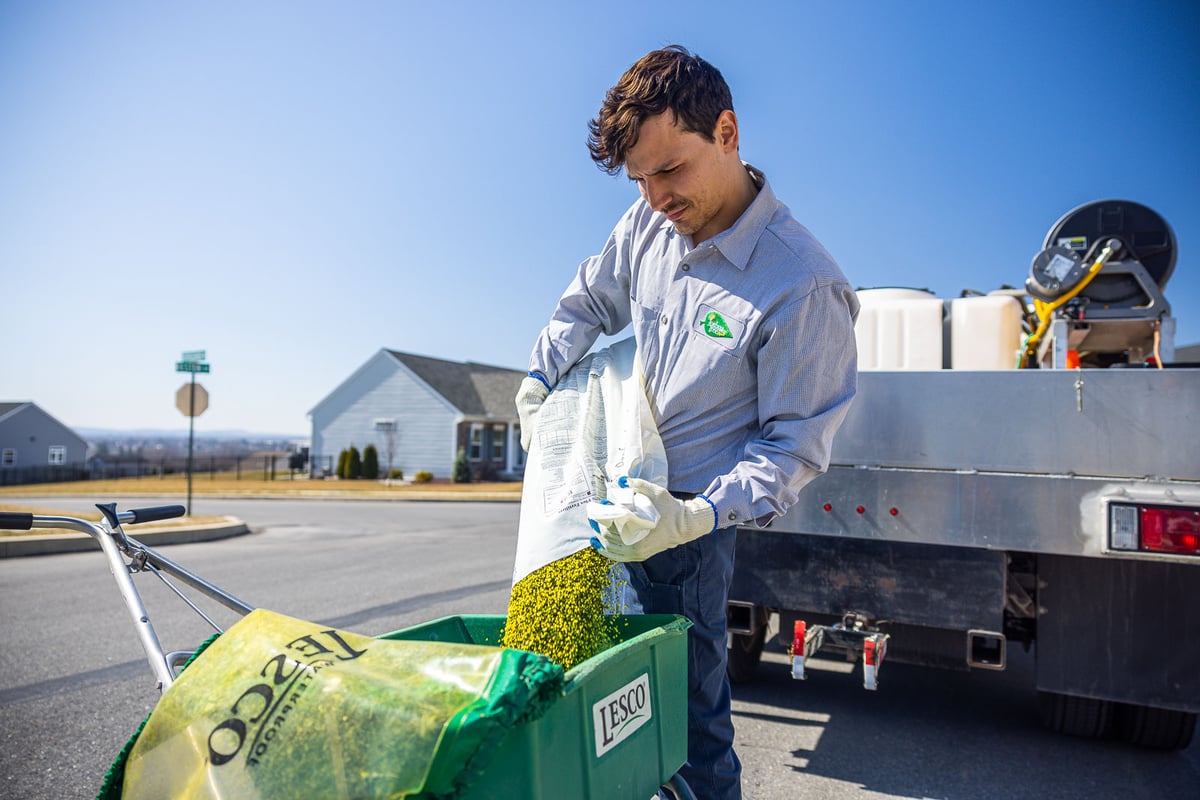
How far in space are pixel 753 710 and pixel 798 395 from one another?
2.82 metres

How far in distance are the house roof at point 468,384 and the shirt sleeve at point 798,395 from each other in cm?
3190

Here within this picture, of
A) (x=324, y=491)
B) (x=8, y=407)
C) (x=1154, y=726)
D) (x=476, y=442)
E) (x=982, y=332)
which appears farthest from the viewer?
(x=8, y=407)

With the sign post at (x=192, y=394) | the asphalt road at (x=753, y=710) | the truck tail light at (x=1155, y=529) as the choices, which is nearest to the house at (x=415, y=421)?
the sign post at (x=192, y=394)

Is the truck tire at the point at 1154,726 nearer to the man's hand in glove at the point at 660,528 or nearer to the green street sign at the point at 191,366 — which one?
the man's hand in glove at the point at 660,528

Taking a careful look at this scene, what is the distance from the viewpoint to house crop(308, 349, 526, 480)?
1316 inches

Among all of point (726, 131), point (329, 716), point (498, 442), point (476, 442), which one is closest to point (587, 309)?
point (726, 131)

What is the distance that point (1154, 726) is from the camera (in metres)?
3.61

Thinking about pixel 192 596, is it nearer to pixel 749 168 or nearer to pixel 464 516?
pixel 749 168

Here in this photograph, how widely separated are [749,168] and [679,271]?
1.24 feet

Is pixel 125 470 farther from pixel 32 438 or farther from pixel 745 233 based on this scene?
pixel 745 233

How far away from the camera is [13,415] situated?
5122 centimetres

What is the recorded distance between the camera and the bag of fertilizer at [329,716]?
3.74ft

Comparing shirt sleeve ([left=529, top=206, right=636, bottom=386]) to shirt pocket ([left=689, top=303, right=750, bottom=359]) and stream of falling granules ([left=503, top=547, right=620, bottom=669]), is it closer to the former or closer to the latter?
shirt pocket ([left=689, top=303, right=750, bottom=359])

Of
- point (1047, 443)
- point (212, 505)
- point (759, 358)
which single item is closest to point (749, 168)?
point (759, 358)
